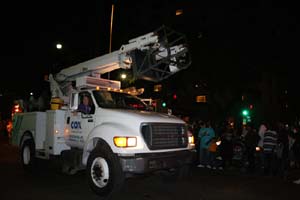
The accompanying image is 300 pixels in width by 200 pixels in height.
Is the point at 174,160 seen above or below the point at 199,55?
below

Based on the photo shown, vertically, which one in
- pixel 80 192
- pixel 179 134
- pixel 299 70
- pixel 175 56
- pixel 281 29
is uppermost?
pixel 281 29

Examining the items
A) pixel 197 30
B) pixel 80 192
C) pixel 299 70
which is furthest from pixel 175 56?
pixel 299 70

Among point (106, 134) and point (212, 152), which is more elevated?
point (106, 134)

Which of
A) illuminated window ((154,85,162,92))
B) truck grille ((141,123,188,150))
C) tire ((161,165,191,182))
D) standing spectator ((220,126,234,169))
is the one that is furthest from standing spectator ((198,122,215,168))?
illuminated window ((154,85,162,92))

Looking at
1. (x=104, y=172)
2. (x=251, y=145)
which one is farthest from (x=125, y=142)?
(x=251, y=145)

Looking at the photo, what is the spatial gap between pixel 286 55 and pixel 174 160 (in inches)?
746

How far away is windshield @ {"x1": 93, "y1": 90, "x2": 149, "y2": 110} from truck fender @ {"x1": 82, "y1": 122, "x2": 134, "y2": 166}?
86 centimetres

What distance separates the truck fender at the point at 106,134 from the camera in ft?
22.4

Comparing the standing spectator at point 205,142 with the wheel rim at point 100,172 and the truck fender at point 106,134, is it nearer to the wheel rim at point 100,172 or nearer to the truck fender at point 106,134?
the truck fender at point 106,134

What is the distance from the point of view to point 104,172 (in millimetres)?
6996

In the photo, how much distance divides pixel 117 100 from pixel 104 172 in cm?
218

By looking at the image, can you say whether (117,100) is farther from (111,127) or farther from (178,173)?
(178,173)

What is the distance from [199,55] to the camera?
24.1 metres

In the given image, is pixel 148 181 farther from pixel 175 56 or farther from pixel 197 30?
pixel 197 30
